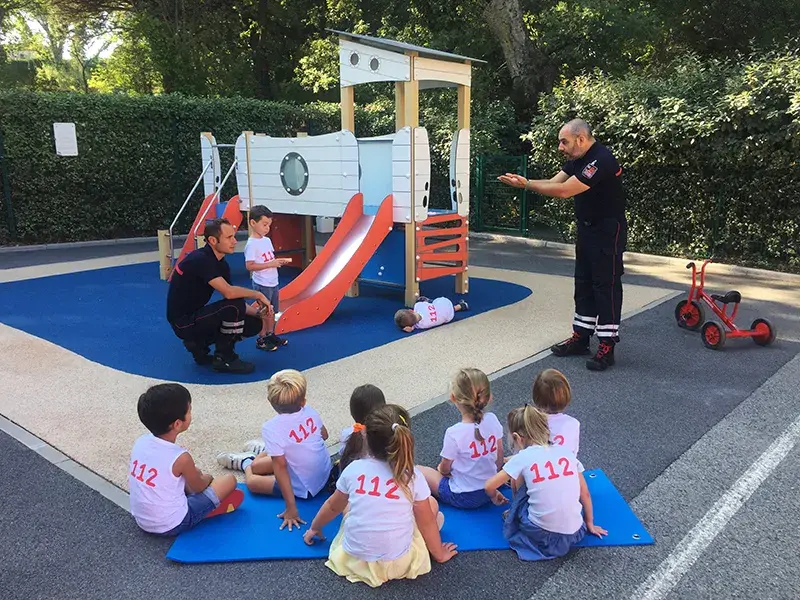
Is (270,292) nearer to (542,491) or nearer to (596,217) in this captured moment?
(596,217)

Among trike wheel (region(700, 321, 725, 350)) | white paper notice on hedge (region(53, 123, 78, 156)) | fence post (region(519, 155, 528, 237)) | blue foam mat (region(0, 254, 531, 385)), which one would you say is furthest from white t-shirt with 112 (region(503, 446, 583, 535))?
white paper notice on hedge (region(53, 123, 78, 156))

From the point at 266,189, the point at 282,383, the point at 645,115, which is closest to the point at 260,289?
the point at 266,189

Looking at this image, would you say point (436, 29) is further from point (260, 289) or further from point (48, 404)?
point (48, 404)

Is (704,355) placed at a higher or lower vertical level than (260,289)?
lower

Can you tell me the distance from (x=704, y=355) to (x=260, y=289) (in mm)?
4311

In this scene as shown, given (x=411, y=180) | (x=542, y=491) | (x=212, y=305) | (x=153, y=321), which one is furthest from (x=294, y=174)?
(x=542, y=491)

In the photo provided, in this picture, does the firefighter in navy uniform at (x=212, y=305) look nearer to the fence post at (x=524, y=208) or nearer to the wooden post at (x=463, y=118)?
the wooden post at (x=463, y=118)

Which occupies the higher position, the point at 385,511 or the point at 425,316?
the point at 385,511

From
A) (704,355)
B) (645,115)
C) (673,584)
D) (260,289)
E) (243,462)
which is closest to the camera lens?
(673,584)

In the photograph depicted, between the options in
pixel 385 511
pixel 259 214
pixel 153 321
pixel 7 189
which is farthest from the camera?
pixel 7 189

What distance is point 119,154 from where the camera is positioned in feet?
43.3

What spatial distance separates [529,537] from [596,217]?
3.28m

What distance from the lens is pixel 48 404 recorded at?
4.62 m

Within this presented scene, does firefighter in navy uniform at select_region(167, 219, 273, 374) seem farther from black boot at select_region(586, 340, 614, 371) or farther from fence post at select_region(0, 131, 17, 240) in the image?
fence post at select_region(0, 131, 17, 240)
